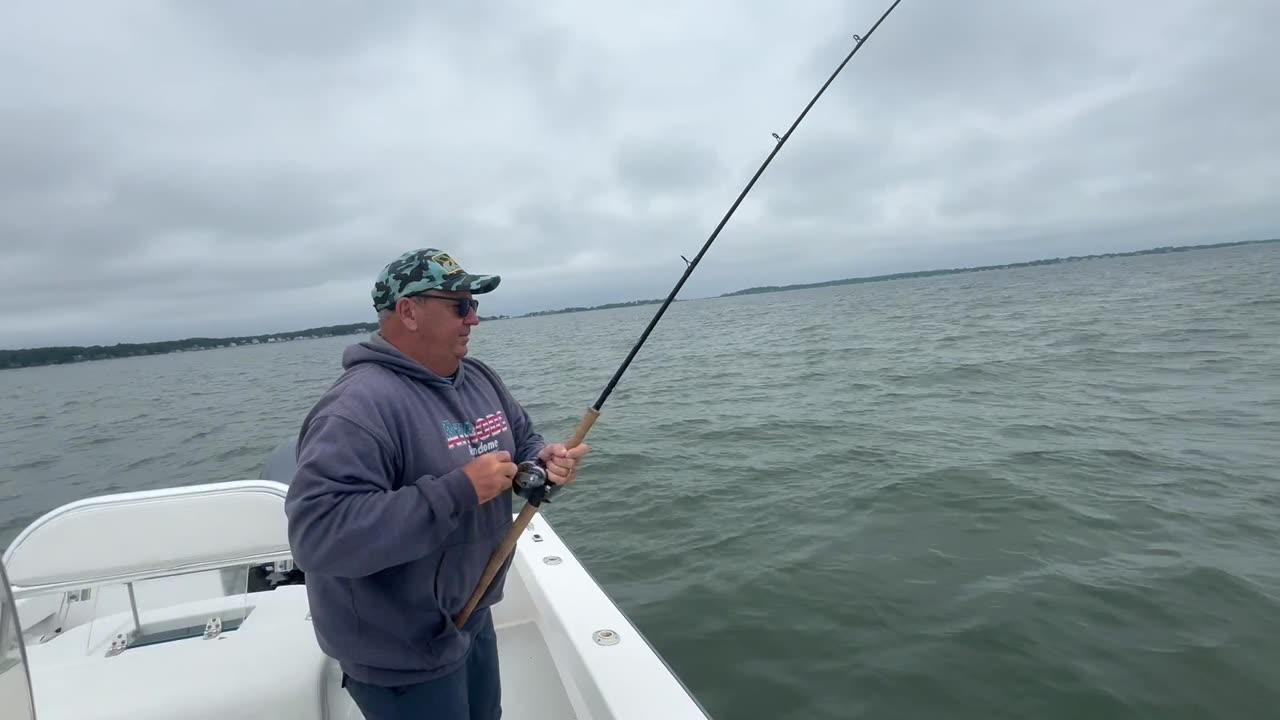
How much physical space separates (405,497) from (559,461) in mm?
571

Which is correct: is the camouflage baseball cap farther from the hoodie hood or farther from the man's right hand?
the man's right hand

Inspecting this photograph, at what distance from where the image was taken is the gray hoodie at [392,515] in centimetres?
135

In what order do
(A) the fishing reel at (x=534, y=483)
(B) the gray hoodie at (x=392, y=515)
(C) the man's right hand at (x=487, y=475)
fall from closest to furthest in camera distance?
1. (B) the gray hoodie at (x=392, y=515)
2. (C) the man's right hand at (x=487, y=475)
3. (A) the fishing reel at (x=534, y=483)

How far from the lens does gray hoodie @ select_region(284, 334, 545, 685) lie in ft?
4.43

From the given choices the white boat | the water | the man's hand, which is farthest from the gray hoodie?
the water

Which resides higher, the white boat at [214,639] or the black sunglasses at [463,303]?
the black sunglasses at [463,303]

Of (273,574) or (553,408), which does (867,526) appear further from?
(553,408)

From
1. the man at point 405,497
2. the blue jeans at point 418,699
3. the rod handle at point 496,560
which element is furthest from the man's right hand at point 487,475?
the blue jeans at point 418,699

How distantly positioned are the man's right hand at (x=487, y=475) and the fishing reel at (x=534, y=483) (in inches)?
10.8

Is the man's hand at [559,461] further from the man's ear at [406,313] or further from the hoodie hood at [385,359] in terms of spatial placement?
the man's ear at [406,313]

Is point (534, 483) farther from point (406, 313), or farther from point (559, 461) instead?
point (406, 313)

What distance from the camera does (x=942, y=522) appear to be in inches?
198

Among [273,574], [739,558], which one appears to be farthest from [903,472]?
[273,574]

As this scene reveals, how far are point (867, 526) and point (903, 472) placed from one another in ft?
4.31
